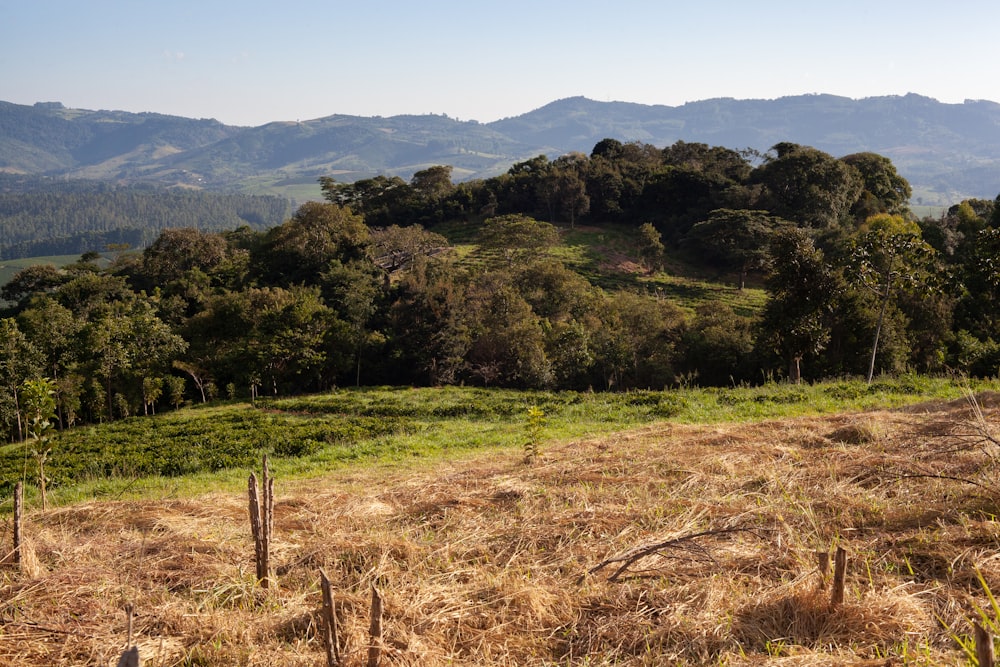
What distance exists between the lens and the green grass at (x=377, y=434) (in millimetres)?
13320

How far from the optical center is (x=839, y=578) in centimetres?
342

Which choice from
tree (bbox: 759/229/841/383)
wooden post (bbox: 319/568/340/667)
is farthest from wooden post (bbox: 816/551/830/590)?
tree (bbox: 759/229/841/383)

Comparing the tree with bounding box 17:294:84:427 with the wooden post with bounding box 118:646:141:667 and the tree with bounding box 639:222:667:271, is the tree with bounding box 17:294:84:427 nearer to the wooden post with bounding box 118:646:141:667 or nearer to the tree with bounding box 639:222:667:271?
the wooden post with bounding box 118:646:141:667

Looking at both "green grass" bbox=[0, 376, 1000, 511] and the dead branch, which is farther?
"green grass" bbox=[0, 376, 1000, 511]

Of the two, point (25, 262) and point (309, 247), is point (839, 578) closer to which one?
point (309, 247)

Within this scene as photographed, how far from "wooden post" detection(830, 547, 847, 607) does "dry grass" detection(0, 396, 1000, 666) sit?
0.06m

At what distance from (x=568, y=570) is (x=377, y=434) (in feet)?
47.1

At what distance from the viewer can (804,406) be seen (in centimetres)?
1341

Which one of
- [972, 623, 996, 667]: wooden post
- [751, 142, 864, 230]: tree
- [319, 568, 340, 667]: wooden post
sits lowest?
[319, 568, 340, 667]: wooden post

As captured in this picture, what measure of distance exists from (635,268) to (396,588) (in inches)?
2051

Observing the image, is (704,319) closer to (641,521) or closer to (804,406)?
(804,406)

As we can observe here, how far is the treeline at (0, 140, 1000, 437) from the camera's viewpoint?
2155 cm

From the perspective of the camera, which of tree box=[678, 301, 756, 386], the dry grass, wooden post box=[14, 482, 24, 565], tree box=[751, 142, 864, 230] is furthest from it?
tree box=[751, 142, 864, 230]

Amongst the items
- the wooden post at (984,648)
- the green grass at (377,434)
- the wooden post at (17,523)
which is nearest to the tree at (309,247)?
the green grass at (377,434)
